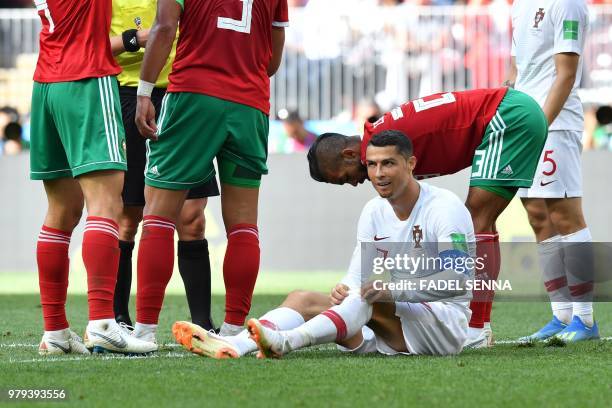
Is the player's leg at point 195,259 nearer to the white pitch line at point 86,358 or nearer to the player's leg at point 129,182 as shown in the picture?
the player's leg at point 129,182

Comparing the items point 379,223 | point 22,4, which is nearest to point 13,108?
point 22,4

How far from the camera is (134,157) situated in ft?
20.8

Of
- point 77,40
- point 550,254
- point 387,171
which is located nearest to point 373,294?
point 387,171

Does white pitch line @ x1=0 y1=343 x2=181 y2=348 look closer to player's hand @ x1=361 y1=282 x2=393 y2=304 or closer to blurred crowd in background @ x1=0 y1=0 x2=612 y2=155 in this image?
player's hand @ x1=361 y1=282 x2=393 y2=304

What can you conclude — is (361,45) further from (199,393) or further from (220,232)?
(199,393)

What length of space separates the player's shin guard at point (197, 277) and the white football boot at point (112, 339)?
3.67 feet

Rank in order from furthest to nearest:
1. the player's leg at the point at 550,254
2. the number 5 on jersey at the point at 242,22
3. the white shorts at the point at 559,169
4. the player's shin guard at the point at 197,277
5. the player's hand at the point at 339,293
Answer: the player's leg at the point at 550,254, the white shorts at the point at 559,169, the player's shin guard at the point at 197,277, the number 5 on jersey at the point at 242,22, the player's hand at the point at 339,293

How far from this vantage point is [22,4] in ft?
49.4

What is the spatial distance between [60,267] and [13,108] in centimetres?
836

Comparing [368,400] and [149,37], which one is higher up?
[149,37]

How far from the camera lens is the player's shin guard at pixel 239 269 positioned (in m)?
5.34

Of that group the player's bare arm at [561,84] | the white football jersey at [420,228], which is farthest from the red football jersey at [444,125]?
the player's bare arm at [561,84]

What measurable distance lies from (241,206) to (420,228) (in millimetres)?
924

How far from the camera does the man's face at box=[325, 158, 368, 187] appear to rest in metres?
5.16
